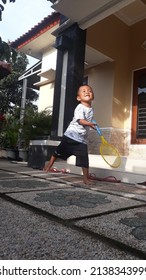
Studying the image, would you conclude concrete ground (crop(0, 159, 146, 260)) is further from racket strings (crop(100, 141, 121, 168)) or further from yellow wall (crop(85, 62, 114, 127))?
yellow wall (crop(85, 62, 114, 127))

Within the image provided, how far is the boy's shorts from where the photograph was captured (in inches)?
128

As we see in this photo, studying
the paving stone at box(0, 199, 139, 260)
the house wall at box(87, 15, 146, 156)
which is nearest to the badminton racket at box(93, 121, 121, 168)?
the house wall at box(87, 15, 146, 156)

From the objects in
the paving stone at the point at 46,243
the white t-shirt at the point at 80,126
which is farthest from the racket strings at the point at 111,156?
the paving stone at the point at 46,243

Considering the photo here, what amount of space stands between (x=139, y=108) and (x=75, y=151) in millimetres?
2883

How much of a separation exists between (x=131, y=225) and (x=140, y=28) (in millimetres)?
5541

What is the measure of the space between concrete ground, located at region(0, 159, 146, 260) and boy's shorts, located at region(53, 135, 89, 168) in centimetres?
117

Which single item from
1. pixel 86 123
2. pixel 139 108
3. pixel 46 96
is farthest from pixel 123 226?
pixel 46 96

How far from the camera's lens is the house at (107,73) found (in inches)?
187

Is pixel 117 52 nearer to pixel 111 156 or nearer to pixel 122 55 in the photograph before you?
pixel 122 55

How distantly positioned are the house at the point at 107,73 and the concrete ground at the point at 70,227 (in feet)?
8.61

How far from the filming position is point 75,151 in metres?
3.37

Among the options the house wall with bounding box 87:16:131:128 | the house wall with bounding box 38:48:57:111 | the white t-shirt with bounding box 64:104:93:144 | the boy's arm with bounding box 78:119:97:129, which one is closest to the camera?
the boy's arm with bounding box 78:119:97:129

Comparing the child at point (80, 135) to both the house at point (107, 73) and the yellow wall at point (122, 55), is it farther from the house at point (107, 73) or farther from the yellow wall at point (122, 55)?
the yellow wall at point (122, 55)

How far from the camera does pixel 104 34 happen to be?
553 cm
